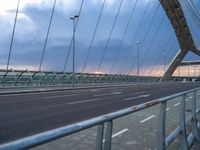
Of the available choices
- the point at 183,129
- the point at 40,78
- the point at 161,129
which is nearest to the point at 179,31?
the point at 40,78

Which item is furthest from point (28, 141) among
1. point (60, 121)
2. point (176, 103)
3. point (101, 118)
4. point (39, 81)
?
point (39, 81)

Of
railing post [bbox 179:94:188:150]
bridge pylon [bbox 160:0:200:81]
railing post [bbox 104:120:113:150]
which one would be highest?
bridge pylon [bbox 160:0:200:81]

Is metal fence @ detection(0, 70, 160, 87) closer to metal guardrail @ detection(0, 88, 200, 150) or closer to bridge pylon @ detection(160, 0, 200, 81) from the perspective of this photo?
bridge pylon @ detection(160, 0, 200, 81)

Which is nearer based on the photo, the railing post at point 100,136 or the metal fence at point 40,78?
the railing post at point 100,136

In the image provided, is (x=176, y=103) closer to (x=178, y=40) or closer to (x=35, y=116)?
(x=35, y=116)

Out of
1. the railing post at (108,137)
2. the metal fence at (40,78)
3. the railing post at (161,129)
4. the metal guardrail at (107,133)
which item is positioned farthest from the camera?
the metal fence at (40,78)

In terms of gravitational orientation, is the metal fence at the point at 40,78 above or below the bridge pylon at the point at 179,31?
below

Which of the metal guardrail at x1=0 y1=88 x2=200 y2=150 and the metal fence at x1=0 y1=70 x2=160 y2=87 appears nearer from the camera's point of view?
the metal guardrail at x1=0 y1=88 x2=200 y2=150

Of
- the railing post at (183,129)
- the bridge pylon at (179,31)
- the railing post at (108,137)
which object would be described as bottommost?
the railing post at (183,129)

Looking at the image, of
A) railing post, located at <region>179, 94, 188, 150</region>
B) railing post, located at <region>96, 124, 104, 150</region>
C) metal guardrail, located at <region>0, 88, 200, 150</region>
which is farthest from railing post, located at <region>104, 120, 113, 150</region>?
railing post, located at <region>179, 94, 188, 150</region>

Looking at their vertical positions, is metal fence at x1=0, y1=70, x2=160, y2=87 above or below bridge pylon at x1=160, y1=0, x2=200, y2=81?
below

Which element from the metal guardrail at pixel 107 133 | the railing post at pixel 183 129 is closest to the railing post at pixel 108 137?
the metal guardrail at pixel 107 133

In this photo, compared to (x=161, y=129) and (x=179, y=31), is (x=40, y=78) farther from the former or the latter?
(x=179, y=31)

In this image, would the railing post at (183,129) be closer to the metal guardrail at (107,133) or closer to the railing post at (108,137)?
the metal guardrail at (107,133)
